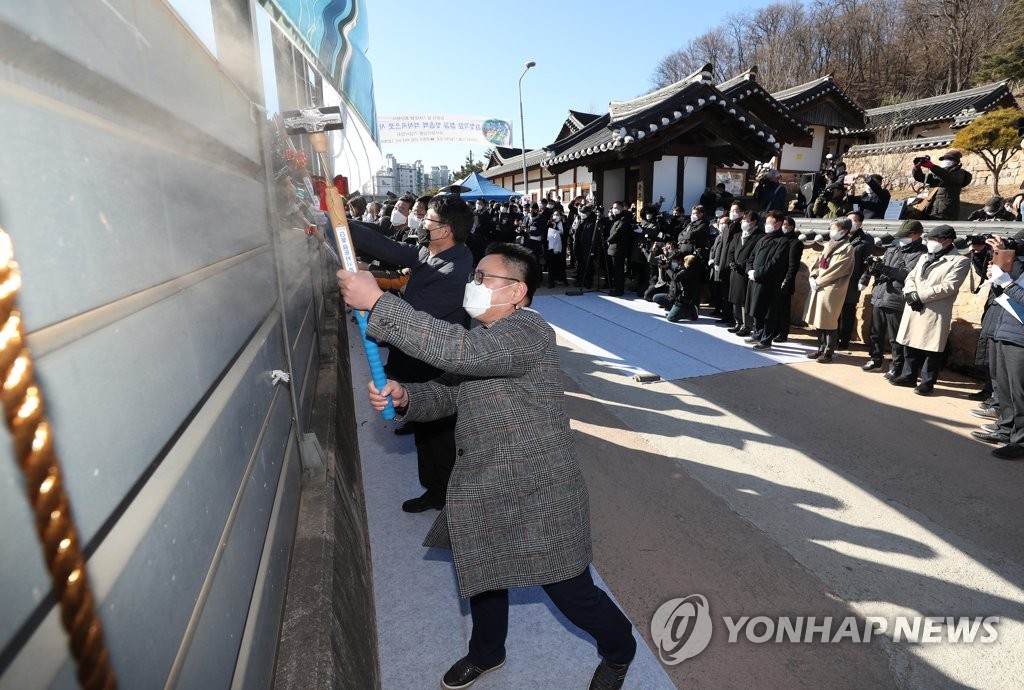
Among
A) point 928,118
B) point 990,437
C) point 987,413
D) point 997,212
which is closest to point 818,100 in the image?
point 928,118

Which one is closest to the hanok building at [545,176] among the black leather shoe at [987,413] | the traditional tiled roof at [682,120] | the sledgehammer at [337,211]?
the traditional tiled roof at [682,120]

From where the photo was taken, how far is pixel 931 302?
545 centimetres

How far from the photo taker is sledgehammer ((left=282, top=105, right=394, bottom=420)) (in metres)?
1.60

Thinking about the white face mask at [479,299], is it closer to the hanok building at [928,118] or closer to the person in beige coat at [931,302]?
the person in beige coat at [931,302]

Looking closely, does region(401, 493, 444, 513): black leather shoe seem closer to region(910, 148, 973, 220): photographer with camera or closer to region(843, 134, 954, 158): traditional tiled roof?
region(910, 148, 973, 220): photographer with camera

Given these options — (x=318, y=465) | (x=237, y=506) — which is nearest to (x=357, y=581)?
(x=318, y=465)

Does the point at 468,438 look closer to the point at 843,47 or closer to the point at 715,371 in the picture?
the point at 715,371

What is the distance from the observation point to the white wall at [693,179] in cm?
1169

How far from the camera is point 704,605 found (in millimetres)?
2766

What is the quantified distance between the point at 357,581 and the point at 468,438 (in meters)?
1.01

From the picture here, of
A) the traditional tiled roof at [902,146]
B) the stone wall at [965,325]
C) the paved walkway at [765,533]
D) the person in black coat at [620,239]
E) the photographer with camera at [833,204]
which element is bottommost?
the paved walkway at [765,533]

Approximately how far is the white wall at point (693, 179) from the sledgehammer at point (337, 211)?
1070cm

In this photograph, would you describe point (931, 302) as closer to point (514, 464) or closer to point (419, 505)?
point (419, 505)

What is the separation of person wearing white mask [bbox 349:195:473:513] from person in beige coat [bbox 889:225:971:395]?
488 centimetres
